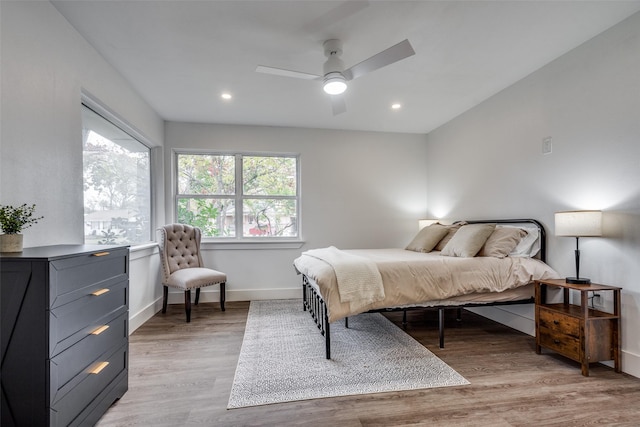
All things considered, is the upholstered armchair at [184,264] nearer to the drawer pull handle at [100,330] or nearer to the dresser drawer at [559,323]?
A: the drawer pull handle at [100,330]

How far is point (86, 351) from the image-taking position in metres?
1.64

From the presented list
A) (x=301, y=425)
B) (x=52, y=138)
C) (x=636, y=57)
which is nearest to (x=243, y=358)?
(x=301, y=425)

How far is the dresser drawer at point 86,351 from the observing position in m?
1.41

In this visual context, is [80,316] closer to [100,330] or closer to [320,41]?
[100,330]

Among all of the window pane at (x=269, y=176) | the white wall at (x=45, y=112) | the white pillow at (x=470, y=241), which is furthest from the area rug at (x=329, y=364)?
the window pane at (x=269, y=176)

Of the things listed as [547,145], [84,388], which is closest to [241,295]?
[84,388]

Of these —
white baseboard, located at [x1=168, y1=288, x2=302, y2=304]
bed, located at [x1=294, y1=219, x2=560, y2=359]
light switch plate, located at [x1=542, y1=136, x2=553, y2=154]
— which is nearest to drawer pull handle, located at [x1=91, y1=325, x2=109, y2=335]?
bed, located at [x1=294, y1=219, x2=560, y2=359]

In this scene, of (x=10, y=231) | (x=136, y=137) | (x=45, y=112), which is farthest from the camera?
(x=136, y=137)

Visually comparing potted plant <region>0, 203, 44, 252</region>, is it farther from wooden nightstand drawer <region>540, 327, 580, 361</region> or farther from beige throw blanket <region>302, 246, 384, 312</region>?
wooden nightstand drawer <region>540, 327, 580, 361</region>

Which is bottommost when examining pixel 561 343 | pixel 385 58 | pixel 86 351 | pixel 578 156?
pixel 561 343

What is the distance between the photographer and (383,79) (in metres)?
3.06

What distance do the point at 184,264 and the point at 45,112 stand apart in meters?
2.41

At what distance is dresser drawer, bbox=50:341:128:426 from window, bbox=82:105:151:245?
117cm

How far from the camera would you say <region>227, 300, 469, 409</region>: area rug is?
6.79ft
